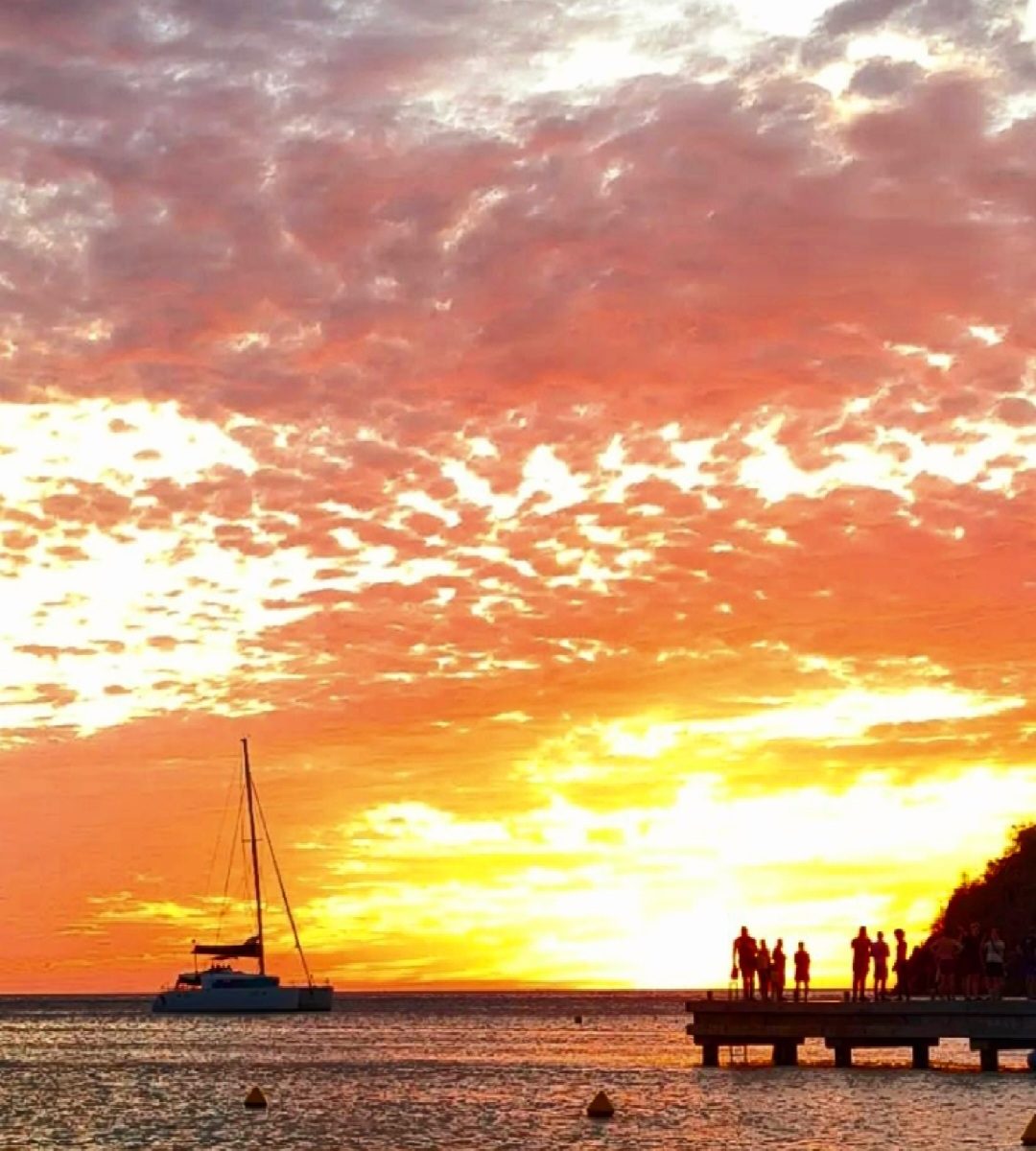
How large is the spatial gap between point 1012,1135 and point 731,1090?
58.1 ft

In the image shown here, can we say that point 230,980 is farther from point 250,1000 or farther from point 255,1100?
point 255,1100

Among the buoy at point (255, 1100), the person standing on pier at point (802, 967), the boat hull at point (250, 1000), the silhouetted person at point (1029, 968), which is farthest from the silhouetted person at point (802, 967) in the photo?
the boat hull at point (250, 1000)

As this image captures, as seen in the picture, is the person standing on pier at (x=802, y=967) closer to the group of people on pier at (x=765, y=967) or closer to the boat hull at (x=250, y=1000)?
the group of people on pier at (x=765, y=967)

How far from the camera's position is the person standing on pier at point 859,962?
6100 cm

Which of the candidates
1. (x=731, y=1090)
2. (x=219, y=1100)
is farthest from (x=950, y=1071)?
(x=219, y=1100)

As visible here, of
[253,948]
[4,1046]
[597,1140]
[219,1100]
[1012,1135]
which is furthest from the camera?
[253,948]

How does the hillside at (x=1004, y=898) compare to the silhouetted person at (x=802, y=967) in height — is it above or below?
above

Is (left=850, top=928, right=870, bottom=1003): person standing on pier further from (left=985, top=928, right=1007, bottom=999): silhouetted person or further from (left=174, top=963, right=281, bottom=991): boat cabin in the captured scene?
(left=174, top=963, right=281, bottom=991): boat cabin

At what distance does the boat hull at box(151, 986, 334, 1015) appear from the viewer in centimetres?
17312

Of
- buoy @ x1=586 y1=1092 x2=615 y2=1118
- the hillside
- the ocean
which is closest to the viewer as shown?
the ocean

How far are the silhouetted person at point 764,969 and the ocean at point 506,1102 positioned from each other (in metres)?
2.96

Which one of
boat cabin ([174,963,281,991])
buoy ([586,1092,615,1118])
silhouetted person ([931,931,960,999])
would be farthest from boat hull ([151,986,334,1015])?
silhouetted person ([931,931,960,999])

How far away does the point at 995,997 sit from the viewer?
192 ft

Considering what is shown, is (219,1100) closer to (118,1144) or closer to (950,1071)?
(118,1144)
